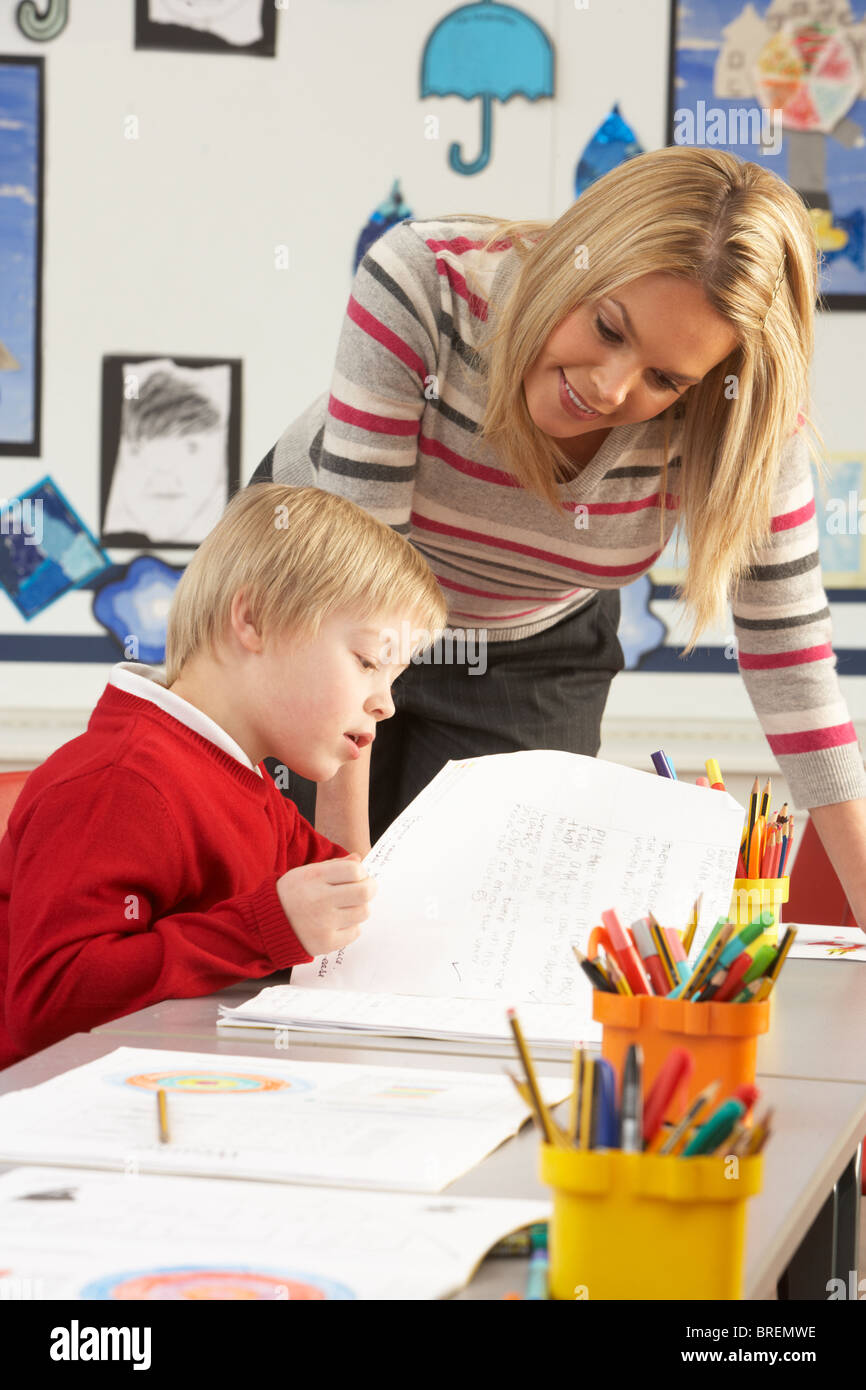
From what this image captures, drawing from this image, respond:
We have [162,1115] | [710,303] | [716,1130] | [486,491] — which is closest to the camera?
[716,1130]

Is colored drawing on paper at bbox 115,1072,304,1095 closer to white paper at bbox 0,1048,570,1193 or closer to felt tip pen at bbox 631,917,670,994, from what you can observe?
white paper at bbox 0,1048,570,1193

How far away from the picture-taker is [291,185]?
2359mm

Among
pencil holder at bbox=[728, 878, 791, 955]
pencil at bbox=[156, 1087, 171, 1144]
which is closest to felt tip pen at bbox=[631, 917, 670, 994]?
pencil at bbox=[156, 1087, 171, 1144]

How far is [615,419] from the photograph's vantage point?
4.00ft

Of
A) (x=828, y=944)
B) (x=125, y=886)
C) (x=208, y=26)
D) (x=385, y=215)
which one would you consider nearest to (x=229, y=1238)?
(x=125, y=886)

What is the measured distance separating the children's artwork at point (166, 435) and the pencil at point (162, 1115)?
1.84 meters

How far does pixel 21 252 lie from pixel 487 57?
804mm

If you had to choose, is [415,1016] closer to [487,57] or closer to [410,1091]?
[410,1091]

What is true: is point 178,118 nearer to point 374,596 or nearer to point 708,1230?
point 374,596

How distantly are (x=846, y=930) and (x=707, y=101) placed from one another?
61.4 inches

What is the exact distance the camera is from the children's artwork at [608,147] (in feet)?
7.66

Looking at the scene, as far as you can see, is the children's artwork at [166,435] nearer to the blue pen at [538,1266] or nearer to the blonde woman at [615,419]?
the blonde woman at [615,419]

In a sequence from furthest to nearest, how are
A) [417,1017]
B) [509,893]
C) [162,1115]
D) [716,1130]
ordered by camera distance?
1. [509,893]
2. [417,1017]
3. [162,1115]
4. [716,1130]

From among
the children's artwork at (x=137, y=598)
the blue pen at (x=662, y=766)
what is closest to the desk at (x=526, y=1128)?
the blue pen at (x=662, y=766)
